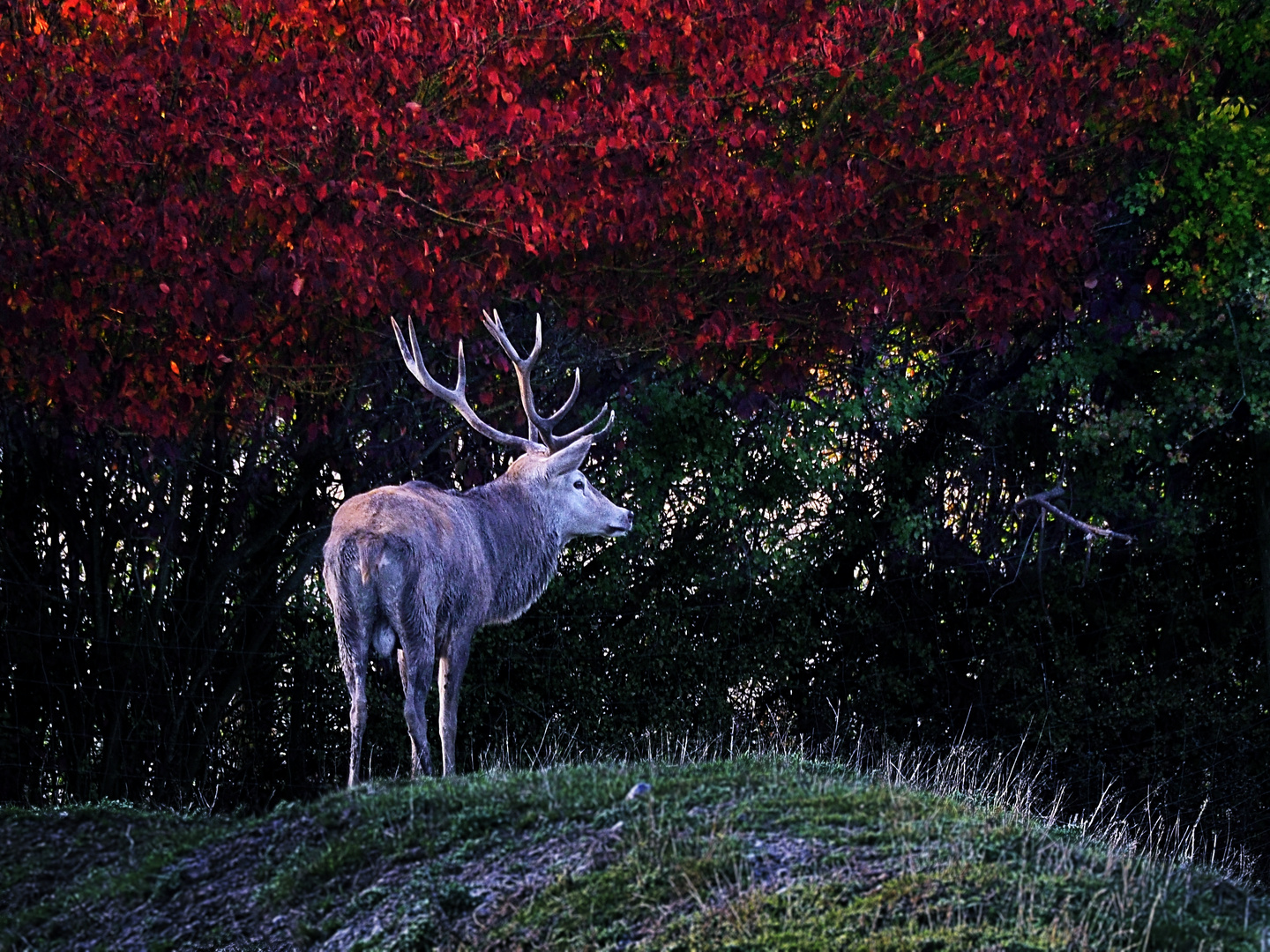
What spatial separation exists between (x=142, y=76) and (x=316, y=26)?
0.95 m

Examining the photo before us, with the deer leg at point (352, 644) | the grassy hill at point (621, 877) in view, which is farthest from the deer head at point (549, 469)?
the grassy hill at point (621, 877)

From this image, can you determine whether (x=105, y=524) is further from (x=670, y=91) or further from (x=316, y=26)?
(x=670, y=91)

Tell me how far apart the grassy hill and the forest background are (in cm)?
301

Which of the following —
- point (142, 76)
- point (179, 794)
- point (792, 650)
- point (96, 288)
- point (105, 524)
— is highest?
point (142, 76)

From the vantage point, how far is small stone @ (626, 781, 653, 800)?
7.16 metres

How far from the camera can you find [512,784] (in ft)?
24.8

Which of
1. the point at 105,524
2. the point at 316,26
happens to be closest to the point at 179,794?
the point at 105,524

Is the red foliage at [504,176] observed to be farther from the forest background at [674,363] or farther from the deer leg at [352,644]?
the deer leg at [352,644]

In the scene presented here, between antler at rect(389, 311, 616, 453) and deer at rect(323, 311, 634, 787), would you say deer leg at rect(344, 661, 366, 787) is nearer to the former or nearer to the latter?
deer at rect(323, 311, 634, 787)

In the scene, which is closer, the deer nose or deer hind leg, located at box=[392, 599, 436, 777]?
deer hind leg, located at box=[392, 599, 436, 777]

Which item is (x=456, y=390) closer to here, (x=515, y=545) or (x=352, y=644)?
(x=515, y=545)

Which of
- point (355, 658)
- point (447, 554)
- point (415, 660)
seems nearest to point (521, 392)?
point (447, 554)

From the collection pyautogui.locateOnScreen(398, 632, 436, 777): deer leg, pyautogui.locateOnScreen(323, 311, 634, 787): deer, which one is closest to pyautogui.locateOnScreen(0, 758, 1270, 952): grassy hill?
pyautogui.locateOnScreen(398, 632, 436, 777): deer leg

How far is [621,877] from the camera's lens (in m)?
6.30
